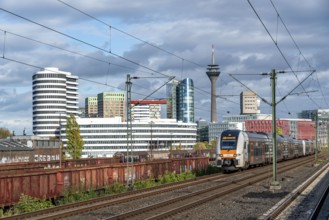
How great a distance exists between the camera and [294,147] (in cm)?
8112

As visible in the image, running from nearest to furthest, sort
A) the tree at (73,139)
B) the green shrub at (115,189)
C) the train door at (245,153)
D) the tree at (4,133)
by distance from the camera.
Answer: the green shrub at (115,189)
the train door at (245,153)
the tree at (73,139)
the tree at (4,133)

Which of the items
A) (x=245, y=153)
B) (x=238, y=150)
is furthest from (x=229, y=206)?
(x=245, y=153)

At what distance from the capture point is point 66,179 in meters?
25.7

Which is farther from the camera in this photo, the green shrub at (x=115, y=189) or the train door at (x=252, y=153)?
the train door at (x=252, y=153)

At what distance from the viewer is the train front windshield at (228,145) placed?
43.2 m

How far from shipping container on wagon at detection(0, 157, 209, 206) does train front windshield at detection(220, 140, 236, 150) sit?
6.65 metres

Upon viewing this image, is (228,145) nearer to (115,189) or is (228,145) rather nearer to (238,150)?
(238,150)

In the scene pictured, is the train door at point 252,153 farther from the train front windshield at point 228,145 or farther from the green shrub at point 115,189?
the green shrub at point 115,189

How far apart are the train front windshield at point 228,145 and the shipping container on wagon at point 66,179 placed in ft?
21.8

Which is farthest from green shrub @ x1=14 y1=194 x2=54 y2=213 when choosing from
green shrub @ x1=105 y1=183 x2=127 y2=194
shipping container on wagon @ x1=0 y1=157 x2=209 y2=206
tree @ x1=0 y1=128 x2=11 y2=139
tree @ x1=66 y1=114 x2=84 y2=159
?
tree @ x1=0 y1=128 x2=11 y2=139

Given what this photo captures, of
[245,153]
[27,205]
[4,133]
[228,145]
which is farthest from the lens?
[4,133]

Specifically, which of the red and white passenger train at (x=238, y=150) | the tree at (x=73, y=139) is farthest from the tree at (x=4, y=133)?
the red and white passenger train at (x=238, y=150)

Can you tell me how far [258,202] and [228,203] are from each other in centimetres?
146

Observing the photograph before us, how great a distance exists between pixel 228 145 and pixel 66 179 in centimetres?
2075
